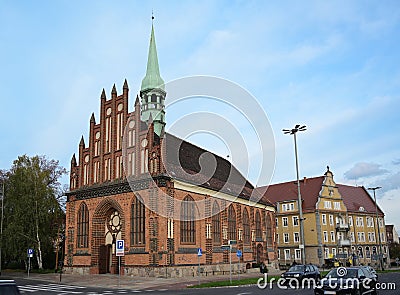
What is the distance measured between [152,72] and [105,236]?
61.5ft

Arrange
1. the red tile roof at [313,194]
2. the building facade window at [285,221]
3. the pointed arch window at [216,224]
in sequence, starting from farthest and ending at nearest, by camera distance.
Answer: the building facade window at [285,221], the red tile roof at [313,194], the pointed arch window at [216,224]

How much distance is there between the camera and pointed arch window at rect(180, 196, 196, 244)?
1447 inches

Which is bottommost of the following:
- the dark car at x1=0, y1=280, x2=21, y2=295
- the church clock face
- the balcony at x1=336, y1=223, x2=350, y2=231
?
the dark car at x1=0, y1=280, x2=21, y2=295

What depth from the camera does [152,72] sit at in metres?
46.5

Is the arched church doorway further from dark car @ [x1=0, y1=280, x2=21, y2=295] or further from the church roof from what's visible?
dark car @ [x1=0, y1=280, x2=21, y2=295]

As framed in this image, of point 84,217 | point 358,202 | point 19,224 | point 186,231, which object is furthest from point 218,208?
point 358,202

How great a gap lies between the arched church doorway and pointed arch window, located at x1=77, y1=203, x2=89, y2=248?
3.92ft

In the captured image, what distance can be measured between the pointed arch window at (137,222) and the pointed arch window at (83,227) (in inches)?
248

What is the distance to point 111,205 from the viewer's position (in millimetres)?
38562

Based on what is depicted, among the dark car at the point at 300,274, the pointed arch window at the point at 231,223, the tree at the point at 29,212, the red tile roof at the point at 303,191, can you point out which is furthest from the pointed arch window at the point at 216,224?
the red tile roof at the point at 303,191

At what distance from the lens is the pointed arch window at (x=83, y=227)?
39.8m

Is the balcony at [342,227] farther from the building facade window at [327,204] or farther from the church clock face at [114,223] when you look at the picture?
the church clock face at [114,223]

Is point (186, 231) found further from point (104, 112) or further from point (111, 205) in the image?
point (104, 112)

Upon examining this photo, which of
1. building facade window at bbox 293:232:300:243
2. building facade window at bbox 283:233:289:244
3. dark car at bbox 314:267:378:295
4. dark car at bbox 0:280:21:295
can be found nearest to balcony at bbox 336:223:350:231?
building facade window at bbox 293:232:300:243
